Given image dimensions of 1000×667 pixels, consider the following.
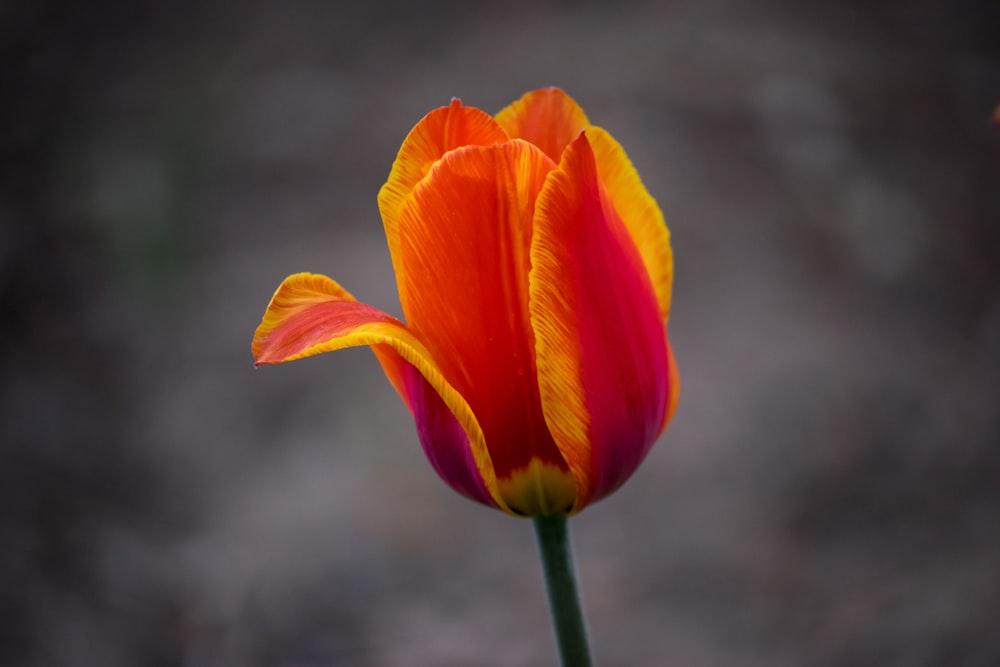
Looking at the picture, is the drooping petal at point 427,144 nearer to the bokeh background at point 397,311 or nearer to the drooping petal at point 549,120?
the drooping petal at point 549,120

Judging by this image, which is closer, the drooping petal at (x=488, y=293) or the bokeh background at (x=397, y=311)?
the drooping petal at (x=488, y=293)

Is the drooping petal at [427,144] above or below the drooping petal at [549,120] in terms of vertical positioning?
below

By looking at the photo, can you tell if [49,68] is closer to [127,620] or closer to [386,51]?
[386,51]

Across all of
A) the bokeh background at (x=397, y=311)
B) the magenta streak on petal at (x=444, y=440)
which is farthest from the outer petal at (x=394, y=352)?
the bokeh background at (x=397, y=311)

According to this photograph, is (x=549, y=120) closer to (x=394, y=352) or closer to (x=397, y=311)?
(x=394, y=352)

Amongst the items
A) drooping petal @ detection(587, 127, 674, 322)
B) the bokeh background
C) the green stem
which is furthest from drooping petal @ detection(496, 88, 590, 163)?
the bokeh background

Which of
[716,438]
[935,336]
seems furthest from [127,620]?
[935,336]
